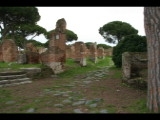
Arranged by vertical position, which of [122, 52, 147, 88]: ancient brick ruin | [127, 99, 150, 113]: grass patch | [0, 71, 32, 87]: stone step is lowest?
[127, 99, 150, 113]: grass patch

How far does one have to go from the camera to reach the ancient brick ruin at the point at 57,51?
46.0 feet

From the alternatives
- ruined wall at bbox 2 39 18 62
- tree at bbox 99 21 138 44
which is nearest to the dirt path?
ruined wall at bbox 2 39 18 62

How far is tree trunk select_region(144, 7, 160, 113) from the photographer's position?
6.09 m

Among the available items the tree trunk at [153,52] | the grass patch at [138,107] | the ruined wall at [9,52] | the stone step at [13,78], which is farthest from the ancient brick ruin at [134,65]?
the ruined wall at [9,52]

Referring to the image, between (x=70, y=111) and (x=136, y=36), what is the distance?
9.32 meters

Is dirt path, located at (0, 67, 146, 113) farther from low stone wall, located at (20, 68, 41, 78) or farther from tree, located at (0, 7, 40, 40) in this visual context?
tree, located at (0, 7, 40, 40)

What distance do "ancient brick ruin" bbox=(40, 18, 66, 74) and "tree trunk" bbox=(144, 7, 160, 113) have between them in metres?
8.23

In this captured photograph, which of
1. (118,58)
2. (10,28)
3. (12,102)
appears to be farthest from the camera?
(10,28)

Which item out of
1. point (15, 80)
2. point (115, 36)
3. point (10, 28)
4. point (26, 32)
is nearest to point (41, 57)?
point (15, 80)

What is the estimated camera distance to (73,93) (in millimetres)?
8789

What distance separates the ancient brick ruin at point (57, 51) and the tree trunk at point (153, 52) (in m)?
8.23

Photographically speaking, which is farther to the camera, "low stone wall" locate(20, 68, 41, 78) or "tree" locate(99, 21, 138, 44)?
"tree" locate(99, 21, 138, 44)

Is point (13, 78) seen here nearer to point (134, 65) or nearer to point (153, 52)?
point (134, 65)

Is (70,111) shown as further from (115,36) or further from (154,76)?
(115,36)
